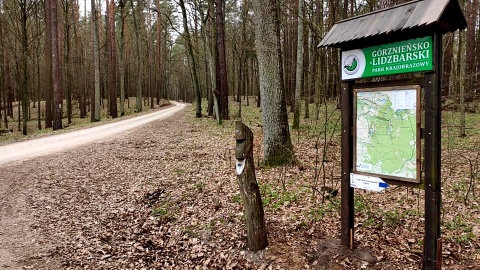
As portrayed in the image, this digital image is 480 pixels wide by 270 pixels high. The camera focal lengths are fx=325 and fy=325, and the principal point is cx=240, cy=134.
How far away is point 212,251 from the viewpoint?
481cm

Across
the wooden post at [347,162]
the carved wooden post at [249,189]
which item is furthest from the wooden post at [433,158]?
the carved wooden post at [249,189]

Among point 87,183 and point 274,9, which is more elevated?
point 274,9

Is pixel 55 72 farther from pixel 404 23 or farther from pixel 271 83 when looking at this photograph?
pixel 404 23

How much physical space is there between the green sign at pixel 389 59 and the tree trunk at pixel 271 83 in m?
3.75

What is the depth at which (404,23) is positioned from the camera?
3318 millimetres

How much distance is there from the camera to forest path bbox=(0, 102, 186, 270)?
470cm

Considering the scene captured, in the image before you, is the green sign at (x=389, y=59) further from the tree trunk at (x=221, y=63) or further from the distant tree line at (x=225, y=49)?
the tree trunk at (x=221, y=63)

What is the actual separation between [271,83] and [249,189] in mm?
3860

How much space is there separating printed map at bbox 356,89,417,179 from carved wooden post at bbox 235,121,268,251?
4.66ft

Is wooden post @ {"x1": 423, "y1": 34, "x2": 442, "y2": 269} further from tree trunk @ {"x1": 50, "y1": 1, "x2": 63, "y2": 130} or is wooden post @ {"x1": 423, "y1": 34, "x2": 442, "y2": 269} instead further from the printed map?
tree trunk @ {"x1": 50, "y1": 1, "x2": 63, "y2": 130}

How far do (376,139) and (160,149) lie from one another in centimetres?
948

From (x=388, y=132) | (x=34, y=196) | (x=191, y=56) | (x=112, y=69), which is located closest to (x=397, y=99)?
(x=388, y=132)

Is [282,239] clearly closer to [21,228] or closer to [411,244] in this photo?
[411,244]

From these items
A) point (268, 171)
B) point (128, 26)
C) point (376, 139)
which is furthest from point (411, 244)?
point (128, 26)
